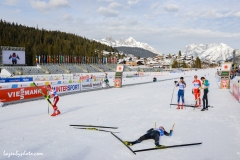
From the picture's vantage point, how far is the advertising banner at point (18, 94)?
14719 mm

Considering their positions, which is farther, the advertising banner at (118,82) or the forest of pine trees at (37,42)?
the forest of pine trees at (37,42)

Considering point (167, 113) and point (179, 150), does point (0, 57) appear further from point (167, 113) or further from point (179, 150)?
point (179, 150)

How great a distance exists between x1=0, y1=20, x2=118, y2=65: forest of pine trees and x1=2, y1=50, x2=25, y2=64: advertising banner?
980 inches

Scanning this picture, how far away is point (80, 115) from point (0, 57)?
5493 centimetres

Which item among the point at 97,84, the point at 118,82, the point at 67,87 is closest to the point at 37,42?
the point at 97,84

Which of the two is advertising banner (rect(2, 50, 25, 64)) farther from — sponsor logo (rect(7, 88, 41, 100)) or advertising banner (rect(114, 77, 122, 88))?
sponsor logo (rect(7, 88, 41, 100))

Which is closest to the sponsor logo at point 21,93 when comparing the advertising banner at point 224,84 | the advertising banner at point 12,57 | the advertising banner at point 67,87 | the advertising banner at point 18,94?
the advertising banner at point 18,94

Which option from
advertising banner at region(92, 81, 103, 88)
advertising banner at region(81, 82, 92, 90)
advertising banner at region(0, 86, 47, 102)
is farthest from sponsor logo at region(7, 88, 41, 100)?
advertising banner at region(92, 81, 103, 88)

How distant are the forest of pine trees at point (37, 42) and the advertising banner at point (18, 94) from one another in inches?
2774

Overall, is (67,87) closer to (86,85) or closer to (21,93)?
(86,85)

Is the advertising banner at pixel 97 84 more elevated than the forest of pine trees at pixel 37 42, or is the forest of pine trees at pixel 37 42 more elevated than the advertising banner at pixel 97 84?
the forest of pine trees at pixel 37 42

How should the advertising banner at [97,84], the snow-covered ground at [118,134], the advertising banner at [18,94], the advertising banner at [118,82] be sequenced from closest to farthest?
the snow-covered ground at [118,134] < the advertising banner at [18,94] < the advertising banner at [97,84] < the advertising banner at [118,82]

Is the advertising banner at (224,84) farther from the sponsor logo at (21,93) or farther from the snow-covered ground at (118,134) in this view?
the sponsor logo at (21,93)

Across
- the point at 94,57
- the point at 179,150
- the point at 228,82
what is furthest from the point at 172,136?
the point at 94,57
